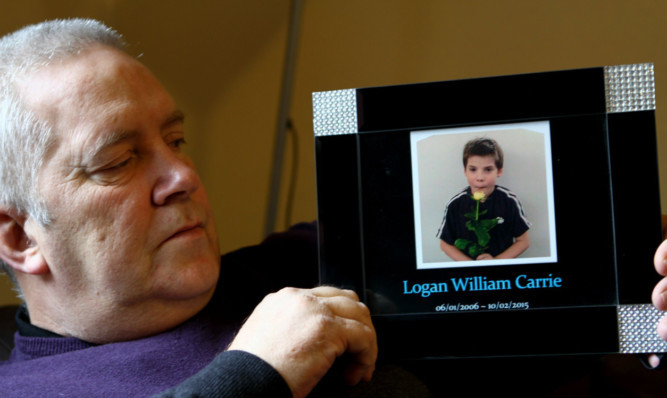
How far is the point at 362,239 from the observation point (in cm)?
84

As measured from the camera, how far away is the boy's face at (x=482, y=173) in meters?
0.81

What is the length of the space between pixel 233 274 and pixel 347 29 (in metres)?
0.91

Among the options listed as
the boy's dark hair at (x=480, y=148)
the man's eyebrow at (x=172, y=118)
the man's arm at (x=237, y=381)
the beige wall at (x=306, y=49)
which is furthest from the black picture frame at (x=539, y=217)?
the beige wall at (x=306, y=49)

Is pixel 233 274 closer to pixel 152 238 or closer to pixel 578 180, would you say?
pixel 152 238

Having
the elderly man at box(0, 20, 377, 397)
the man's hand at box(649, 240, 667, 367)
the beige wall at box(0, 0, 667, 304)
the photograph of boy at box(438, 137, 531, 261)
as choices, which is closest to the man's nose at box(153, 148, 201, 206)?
the elderly man at box(0, 20, 377, 397)

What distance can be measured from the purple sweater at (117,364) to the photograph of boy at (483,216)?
355mm

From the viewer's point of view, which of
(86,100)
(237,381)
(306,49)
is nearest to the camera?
(237,381)

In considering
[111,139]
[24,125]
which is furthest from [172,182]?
[24,125]

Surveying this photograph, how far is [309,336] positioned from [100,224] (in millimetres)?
391

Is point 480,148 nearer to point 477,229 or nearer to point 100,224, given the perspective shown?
point 477,229

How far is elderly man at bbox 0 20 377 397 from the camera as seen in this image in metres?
0.89

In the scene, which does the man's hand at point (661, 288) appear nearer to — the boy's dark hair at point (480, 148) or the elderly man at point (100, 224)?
the boy's dark hair at point (480, 148)

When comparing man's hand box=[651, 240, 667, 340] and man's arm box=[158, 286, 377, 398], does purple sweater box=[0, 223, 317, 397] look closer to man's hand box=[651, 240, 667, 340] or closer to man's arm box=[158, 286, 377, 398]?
man's arm box=[158, 286, 377, 398]

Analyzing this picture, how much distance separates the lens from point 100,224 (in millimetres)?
896
